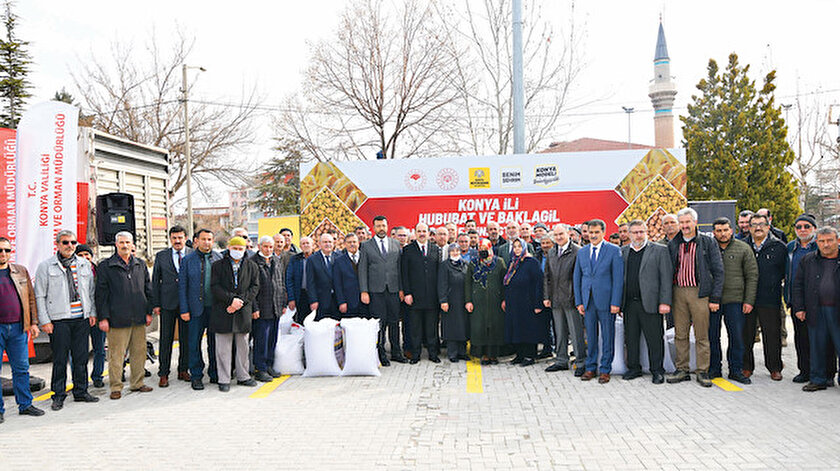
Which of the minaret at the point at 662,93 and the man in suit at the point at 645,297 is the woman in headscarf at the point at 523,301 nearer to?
the man in suit at the point at 645,297

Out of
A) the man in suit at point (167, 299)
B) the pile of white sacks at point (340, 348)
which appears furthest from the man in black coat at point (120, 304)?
the pile of white sacks at point (340, 348)

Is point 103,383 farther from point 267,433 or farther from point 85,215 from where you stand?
point 267,433

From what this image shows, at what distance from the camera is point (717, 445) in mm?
4660

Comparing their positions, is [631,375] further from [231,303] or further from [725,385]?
[231,303]

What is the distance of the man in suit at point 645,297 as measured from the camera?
6.83m

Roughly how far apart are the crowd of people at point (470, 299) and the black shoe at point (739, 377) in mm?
18

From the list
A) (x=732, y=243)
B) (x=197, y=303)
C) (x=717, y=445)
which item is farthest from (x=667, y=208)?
(x=197, y=303)

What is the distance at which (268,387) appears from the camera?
709cm

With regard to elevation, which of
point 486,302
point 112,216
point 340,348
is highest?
point 112,216

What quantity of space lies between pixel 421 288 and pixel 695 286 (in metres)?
3.41

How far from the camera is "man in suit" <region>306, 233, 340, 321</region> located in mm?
8047

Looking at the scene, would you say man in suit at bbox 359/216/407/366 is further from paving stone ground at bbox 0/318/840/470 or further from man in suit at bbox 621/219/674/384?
man in suit at bbox 621/219/674/384

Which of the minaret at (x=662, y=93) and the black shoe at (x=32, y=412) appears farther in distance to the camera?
the minaret at (x=662, y=93)

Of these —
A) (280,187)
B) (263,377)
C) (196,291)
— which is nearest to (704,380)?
(263,377)
